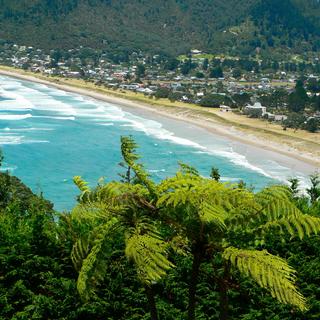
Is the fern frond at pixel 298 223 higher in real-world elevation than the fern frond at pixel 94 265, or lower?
higher

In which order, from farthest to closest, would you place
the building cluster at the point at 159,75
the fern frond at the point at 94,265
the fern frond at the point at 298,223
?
the building cluster at the point at 159,75, the fern frond at the point at 94,265, the fern frond at the point at 298,223

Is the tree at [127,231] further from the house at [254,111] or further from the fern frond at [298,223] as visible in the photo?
the house at [254,111]

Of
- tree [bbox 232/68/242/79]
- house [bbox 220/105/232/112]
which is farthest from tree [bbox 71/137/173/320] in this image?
tree [bbox 232/68/242/79]

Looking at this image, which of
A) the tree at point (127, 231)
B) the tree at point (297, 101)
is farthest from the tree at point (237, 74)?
the tree at point (127, 231)

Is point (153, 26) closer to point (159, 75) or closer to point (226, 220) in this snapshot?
point (159, 75)

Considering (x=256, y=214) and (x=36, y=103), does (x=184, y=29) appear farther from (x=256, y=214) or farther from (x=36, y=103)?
(x=256, y=214)

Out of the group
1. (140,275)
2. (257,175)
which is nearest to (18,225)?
(140,275)
